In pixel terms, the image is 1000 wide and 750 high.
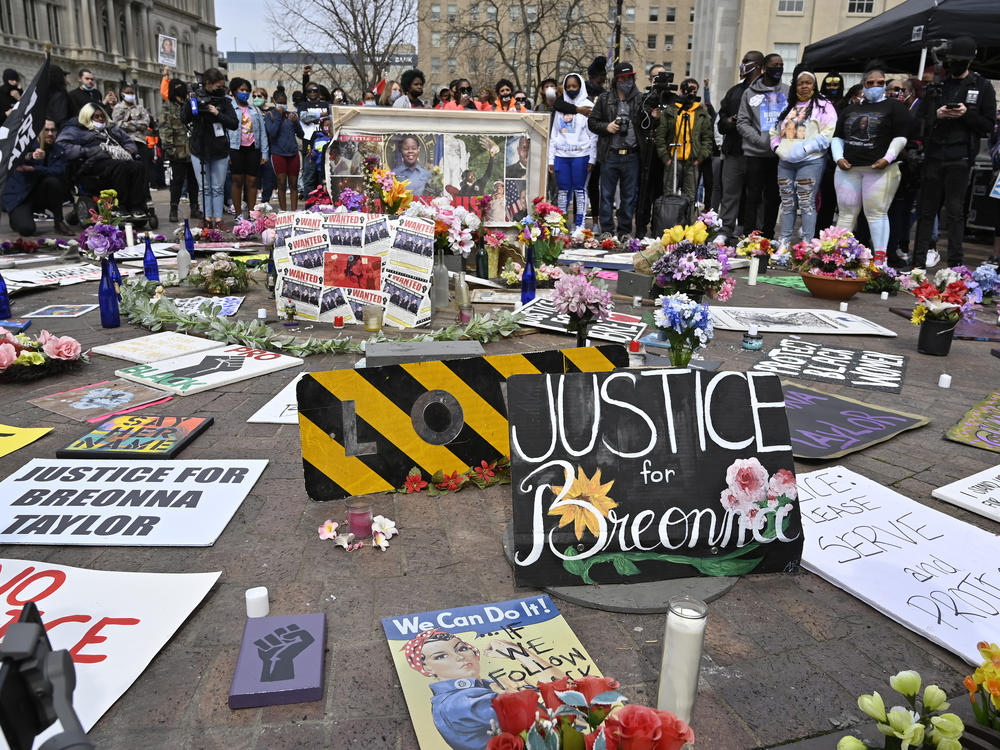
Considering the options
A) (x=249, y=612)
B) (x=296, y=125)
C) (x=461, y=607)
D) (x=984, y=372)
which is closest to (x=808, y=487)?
(x=461, y=607)

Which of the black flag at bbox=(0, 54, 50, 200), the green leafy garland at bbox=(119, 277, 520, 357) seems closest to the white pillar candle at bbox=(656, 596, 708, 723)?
the green leafy garland at bbox=(119, 277, 520, 357)

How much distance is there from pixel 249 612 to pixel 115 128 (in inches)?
442

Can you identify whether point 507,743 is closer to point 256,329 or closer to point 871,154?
point 256,329

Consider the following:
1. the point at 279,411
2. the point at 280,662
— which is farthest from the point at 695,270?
the point at 280,662

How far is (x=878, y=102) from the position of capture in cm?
884

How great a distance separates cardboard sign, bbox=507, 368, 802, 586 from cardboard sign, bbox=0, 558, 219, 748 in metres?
1.20

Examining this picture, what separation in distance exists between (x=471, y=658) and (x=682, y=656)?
658 mm

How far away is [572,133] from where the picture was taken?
441 inches

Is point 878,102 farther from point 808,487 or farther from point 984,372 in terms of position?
point 808,487

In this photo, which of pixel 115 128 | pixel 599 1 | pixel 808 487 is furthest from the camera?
pixel 599 1

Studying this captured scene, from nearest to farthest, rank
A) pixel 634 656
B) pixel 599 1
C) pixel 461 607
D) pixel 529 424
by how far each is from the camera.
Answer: pixel 634 656 < pixel 461 607 < pixel 529 424 < pixel 599 1

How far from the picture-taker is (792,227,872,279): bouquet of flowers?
7559 millimetres

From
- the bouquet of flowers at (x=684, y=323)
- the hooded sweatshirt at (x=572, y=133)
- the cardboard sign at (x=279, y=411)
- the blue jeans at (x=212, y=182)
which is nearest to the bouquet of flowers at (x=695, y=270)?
the bouquet of flowers at (x=684, y=323)

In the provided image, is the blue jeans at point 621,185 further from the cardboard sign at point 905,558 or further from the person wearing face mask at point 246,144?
the cardboard sign at point 905,558
